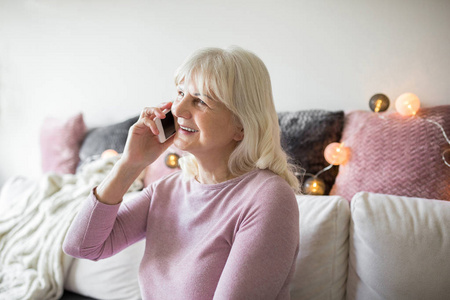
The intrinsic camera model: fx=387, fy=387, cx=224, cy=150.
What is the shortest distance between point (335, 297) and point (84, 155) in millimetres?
1560

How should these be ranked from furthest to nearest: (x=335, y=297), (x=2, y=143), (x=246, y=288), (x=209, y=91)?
1. (x=2, y=143)
2. (x=335, y=297)
3. (x=209, y=91)
4. (x=246, y=288)

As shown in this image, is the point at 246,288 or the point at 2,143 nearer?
the point at 246,288

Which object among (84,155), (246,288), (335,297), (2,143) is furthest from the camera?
(2,143)

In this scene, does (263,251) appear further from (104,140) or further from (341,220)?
(104,140)

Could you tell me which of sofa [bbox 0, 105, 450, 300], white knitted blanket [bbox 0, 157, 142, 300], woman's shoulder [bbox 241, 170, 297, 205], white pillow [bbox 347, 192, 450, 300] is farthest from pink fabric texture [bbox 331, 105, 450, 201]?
white knitted blanket [bbox 0, 157, 142, 300]

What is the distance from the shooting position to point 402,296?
3.59 ft

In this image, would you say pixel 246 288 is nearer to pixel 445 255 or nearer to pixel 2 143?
pixel 445 255

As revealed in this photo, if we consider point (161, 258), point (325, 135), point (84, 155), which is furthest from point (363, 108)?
point (84, 155)

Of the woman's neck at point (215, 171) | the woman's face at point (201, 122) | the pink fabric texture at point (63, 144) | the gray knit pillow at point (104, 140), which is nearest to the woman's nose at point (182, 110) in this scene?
the woman's face at point (201, 122)

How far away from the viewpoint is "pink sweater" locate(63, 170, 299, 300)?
90cm

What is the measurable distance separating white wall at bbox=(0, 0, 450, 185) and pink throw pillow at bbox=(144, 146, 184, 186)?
1.53 feet

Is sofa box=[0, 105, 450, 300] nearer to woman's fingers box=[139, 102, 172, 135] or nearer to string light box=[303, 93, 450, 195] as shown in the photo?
string light box=[303, 93, 450, 195]

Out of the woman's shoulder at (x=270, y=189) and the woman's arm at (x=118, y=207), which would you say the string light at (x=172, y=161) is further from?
the woman's shoulder at (x=270, y=189)

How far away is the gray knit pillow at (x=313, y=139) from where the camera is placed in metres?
1.54
